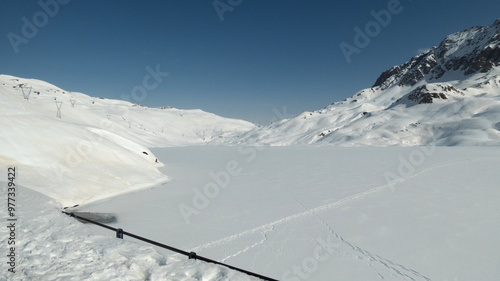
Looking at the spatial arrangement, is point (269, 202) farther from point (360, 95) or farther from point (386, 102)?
point (360, 95)

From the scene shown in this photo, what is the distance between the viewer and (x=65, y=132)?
13938mm

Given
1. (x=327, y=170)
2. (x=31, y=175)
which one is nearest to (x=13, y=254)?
(x=31, y=175)

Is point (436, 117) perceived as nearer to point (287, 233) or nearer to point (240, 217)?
point (240, 217)

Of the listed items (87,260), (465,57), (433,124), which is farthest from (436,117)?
(465,57)

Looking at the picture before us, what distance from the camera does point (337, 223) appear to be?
8078mm

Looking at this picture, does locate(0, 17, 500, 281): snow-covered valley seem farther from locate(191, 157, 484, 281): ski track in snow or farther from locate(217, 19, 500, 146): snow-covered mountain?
locate(217, 19, 500, 146): snow-covered mountain

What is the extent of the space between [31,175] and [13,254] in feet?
23.4

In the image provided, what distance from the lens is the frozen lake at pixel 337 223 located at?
5.61m

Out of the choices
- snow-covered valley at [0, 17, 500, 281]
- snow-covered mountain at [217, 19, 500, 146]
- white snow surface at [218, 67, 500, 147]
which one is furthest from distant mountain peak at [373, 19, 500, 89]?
snow-covered valley at [0, 17, 500, 281]

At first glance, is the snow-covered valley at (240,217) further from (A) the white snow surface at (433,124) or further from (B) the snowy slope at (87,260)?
(A) the white snow surface at (433,124)

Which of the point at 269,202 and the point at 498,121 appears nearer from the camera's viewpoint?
the point at 269,202

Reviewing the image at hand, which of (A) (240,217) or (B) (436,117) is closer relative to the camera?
(A) (240,217)

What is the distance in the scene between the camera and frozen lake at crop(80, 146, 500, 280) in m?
5.61

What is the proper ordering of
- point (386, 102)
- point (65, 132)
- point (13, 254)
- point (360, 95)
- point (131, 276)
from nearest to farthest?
point (131, 276)
point (13, 254)
point (65, 132)
point (386, 102)
point (360, 95)
